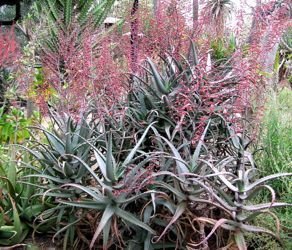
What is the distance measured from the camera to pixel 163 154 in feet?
A: 9.09

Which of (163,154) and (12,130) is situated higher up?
(163,154)

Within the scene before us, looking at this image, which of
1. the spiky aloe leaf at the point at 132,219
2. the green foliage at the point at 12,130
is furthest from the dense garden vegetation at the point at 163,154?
the green foliage at the point at 12,130

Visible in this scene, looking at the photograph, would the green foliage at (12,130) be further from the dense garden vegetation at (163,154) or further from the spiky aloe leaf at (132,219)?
the spiky aloe leaf at (132,219)

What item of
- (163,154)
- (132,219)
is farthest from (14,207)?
(163,154)

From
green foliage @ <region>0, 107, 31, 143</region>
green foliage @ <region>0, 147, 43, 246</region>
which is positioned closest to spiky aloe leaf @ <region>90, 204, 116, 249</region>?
green foliage @ <region>0, 147, 43, 246</region>

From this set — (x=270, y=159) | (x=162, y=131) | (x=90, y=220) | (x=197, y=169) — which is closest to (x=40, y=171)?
(x=90, y=220)

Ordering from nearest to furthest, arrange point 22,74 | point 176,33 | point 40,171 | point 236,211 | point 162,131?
point 236,211, point 40,171, point 162,131, point 176,33, point 22,74

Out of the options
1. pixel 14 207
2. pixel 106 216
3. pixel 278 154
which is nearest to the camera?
pixel 106 216

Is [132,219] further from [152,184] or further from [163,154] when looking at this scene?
[163,154]

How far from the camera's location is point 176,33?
3.60 meters

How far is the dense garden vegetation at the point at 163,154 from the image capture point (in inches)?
99.9

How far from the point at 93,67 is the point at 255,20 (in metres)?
1.30

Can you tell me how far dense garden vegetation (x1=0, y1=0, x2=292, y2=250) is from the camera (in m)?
2.54

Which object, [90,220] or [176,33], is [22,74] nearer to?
[176,33]
